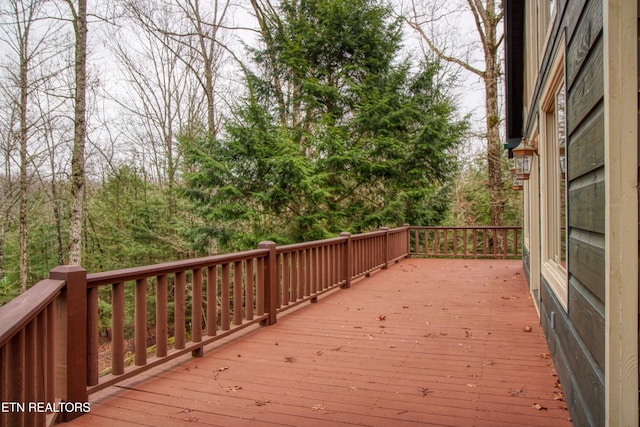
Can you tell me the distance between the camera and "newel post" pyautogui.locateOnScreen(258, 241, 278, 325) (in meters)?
4.53

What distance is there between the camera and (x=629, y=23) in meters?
1.27

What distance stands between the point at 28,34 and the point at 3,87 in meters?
1.54

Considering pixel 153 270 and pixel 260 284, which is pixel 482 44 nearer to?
pixel 260 284

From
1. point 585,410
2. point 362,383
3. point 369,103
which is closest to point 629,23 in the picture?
point 585,410

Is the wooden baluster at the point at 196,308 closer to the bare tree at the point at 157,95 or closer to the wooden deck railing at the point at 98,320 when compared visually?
the wooden deck railing at the point at 98,320

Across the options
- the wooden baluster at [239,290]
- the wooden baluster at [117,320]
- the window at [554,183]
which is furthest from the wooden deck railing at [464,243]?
the wooden baluster at [117,320]

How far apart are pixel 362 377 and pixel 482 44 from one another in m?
14.0

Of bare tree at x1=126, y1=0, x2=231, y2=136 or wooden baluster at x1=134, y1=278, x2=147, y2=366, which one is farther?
bare tree at x1=126, y1=0, x2=231, y2=136

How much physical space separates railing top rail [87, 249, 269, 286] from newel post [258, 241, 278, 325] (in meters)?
0.29

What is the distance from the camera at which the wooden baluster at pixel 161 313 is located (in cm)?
306

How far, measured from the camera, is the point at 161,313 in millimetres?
3061

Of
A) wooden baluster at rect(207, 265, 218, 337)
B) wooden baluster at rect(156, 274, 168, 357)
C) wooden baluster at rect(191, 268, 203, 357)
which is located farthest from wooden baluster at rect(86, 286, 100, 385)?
wooden baluster at rect(207, 265, 218, 337)

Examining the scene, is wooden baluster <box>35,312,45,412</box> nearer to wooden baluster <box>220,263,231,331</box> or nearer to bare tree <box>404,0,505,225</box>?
wooden baluster <box>220,263,231,331</box>

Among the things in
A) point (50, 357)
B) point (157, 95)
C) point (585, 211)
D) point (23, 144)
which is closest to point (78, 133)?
point (23, 144)
